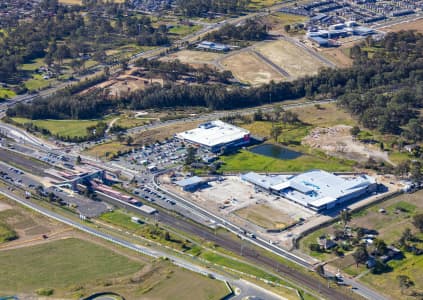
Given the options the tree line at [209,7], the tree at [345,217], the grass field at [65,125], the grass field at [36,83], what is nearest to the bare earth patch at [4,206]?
the grass field at [65,125]

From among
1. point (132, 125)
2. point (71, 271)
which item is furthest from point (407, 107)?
point (71, 271)

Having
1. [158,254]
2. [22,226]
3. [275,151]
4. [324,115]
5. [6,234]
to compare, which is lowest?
[158,254]

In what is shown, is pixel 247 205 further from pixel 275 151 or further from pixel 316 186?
pixel 275 151

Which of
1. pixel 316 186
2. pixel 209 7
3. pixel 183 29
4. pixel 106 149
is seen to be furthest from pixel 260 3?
pixel 316 186

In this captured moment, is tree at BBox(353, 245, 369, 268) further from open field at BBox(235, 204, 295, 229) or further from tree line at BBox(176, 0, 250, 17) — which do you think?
tree line at BBox(176, 0, 250, 17)

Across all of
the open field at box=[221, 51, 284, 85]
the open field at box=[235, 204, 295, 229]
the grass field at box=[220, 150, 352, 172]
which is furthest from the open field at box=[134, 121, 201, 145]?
the open field at box=[235, 204, 295, 229]

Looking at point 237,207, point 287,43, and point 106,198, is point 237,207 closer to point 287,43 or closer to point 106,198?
point 106,198
